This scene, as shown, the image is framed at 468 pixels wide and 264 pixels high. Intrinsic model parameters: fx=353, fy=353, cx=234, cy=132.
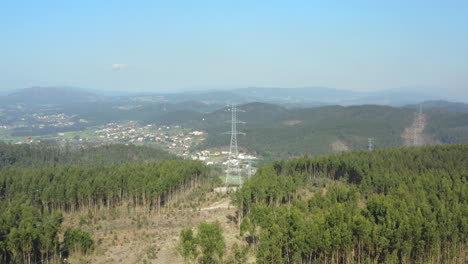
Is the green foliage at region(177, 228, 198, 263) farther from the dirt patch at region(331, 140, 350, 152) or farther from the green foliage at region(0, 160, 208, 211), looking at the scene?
the dirt patch at region(331, 140, 350, 152)

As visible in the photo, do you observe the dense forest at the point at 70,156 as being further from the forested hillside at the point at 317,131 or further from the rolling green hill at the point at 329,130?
the forested hillside at the point at 317,131

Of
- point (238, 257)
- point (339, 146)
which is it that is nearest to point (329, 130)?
point (339, 146)

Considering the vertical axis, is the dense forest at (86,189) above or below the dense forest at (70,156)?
above

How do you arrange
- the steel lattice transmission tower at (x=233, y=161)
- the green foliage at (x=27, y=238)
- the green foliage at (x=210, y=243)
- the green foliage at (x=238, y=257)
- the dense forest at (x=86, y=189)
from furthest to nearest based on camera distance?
1. the steel lattice transmission tower at (x=233, y=161)
2. the dense forest at (x=86, y=189)
3. the green foliage at (x=238, y=257)
4. the green foliage at (x=27, y=238)
5. the green foliage at (x=210, y=243)

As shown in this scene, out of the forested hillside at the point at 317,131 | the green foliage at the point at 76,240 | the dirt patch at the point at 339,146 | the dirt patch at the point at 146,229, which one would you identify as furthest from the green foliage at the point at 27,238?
the dirt patch at the point at 339,146

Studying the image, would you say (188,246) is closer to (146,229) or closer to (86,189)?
(146,229)

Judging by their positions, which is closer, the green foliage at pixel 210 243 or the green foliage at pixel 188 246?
the green foliage at pixel 188 246

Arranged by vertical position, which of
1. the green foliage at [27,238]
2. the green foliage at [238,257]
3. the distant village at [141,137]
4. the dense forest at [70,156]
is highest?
the green foliage at [27,238]
